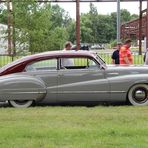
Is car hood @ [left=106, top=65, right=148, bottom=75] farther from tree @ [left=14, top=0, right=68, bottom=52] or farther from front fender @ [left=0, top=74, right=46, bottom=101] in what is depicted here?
tree @ [left=14, top=0, right=68, bottom=52]

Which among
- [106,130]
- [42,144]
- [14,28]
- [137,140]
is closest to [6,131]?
[42,144]

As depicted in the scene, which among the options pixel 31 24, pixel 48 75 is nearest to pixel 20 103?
pixel 48 75

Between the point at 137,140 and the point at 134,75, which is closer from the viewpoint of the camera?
the point at 137,140

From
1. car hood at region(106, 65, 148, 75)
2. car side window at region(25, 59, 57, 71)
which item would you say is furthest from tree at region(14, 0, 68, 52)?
car hood at region(106, 65, 148, 75)

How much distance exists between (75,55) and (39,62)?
3.08 ft

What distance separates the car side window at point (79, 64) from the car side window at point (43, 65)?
232 millimetres

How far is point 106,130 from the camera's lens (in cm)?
756

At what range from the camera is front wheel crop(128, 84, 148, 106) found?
37.9 ft

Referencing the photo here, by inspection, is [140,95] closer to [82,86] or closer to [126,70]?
[126,70]

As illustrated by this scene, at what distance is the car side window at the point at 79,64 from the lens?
38.3ft

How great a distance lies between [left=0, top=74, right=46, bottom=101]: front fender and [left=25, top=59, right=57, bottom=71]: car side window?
31 cm

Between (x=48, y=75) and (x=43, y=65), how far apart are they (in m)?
0.35

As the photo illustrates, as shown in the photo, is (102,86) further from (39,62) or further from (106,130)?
(106,130)

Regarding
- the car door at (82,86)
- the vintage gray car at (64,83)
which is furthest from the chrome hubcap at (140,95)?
the car door at (82,86)
